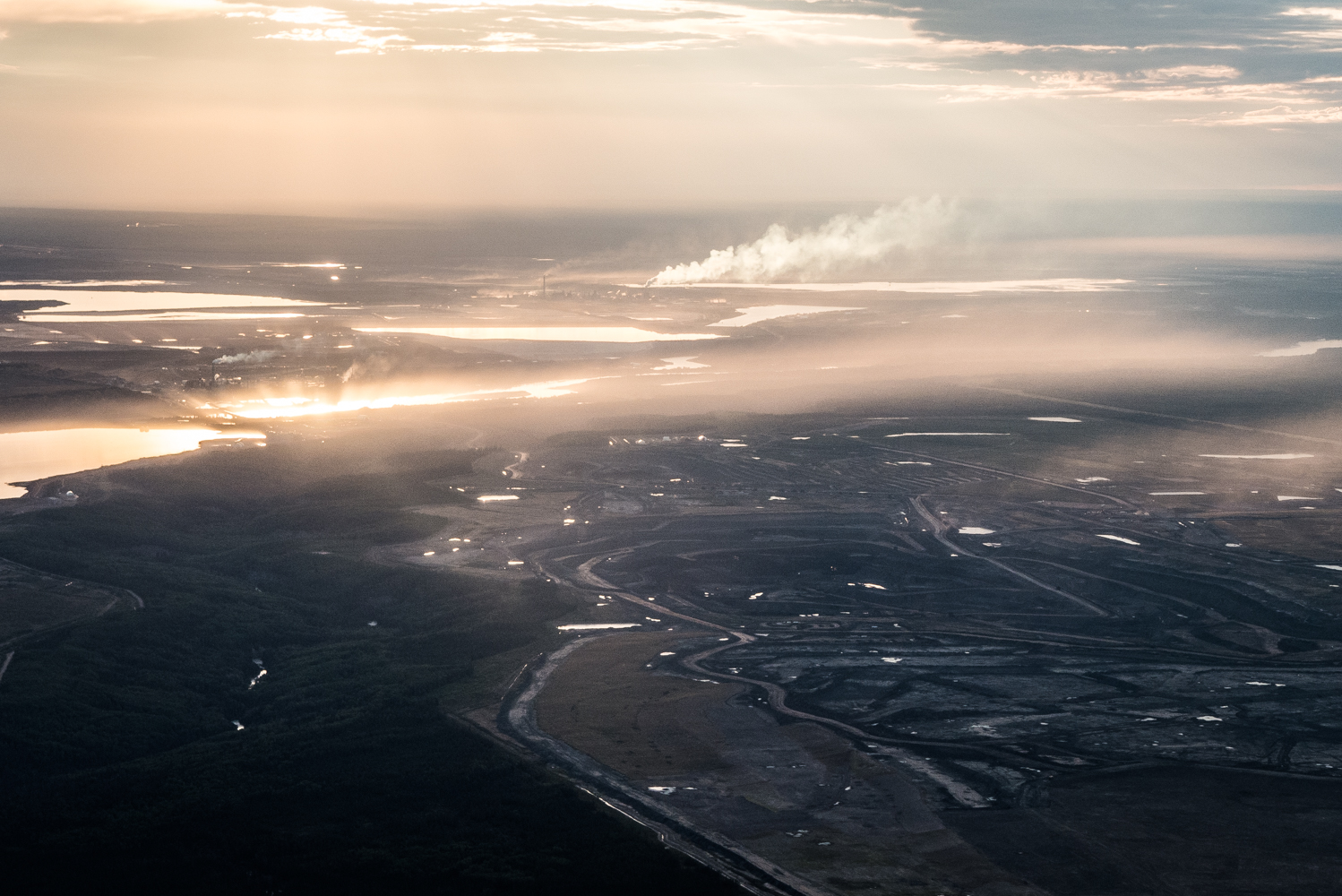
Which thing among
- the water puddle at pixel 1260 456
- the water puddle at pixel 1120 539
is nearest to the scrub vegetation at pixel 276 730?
the water puddle at pixel 1120 539

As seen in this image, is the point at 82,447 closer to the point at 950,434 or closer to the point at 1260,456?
the point at 950,434

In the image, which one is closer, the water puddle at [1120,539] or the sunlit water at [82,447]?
the water puddle at [1120,539]

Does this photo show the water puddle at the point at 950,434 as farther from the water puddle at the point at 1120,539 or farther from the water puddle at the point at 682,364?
the water puddle at the point at 682,364

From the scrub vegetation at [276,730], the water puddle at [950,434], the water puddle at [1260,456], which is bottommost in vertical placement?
the water puddle at [1260,456]

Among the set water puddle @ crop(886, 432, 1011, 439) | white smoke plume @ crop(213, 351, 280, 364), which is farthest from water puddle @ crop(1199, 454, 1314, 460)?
white smoke plume @ crop(213, 351, 280, 364)

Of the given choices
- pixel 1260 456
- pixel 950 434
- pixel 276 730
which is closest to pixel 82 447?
pixel 276 730

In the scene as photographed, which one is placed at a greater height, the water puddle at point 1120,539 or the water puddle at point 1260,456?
the water puddle at point 1120,539

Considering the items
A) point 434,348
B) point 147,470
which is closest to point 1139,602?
point 147,470

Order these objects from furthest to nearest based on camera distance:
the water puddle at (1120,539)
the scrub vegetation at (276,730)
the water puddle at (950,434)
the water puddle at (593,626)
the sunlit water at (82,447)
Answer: the water puddle at (950,434) < the sunlit water at (82,447) < the water puddle at (1120,539) < the water puddle at (593,626) < the scrub vegetation at (276,730)

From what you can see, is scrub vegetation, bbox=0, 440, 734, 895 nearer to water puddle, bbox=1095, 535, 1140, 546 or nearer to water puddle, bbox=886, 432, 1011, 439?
water puddle, bbox=1095, 535, 1140, 546
